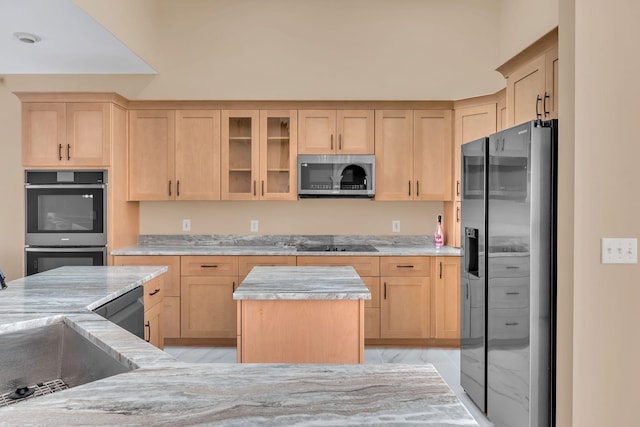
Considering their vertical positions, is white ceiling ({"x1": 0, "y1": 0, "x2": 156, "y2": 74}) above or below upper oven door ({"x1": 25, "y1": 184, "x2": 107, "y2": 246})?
above

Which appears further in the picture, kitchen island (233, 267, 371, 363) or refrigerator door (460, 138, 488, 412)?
refrigerator door (460, 138, 488, 412)

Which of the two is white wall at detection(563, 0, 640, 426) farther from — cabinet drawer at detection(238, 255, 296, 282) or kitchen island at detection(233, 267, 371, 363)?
cabinet drawer at detection(238, 255, 296, 282)

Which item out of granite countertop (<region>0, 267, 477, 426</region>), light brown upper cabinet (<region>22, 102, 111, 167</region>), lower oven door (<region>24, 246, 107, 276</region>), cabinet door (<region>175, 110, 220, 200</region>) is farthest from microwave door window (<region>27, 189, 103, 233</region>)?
granite countertop (<region>0, 267, 477, 426</region>)

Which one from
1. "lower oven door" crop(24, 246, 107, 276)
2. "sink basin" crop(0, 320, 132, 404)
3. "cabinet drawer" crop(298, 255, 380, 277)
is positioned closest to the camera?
"sink basin" crop(0, 320, 132, 404)

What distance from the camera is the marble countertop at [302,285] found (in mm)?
2105

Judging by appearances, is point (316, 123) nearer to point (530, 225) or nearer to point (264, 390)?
point (530, 225)

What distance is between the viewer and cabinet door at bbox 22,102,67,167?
392 centimetres

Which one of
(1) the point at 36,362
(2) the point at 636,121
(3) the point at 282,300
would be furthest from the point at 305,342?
(2) the point at 636,121

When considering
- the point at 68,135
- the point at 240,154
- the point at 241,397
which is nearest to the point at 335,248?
the point at 240,154

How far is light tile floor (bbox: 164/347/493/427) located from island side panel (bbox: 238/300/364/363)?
1489 mm

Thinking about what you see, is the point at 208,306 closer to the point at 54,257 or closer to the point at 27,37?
the point at 54,257

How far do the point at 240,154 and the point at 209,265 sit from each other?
1.10 metres

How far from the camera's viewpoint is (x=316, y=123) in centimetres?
424

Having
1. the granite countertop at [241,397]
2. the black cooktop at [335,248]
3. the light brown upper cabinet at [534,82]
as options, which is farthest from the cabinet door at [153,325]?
the light brown upper cabinet at [534,82]
